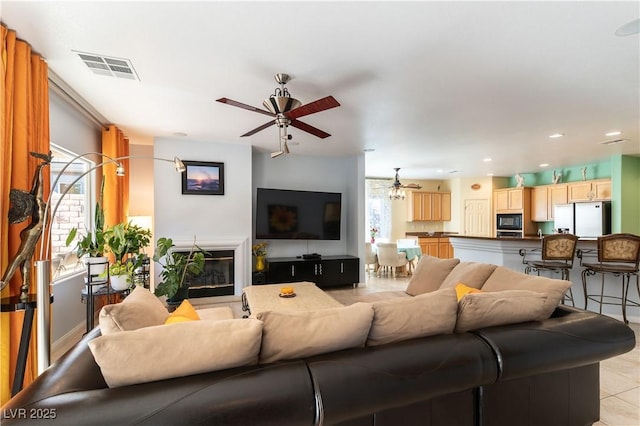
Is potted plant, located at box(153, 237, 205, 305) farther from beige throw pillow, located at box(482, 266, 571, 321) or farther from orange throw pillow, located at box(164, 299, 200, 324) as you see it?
beige throw pillow, located at box(482, 266, 571, 321)

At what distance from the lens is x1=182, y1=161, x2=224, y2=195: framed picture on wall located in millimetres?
4715

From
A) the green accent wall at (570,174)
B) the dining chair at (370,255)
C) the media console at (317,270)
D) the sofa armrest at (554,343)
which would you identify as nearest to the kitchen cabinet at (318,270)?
the media console at (317,270)

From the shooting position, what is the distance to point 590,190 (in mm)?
6293

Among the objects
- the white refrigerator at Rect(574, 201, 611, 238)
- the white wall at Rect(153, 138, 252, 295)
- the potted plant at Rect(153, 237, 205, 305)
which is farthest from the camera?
the white refrigerator at Rect(574, 201, 611, 238)

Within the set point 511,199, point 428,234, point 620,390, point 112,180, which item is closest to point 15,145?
point 112,180

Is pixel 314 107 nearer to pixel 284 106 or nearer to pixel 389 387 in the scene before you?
pixel 284 106

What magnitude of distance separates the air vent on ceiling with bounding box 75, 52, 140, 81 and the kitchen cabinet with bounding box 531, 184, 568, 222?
8312mm

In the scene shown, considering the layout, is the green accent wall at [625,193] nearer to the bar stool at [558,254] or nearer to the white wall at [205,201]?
the bar stool at [558,254]

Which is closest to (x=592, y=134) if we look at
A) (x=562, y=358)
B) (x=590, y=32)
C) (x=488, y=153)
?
(x=488, y=153)

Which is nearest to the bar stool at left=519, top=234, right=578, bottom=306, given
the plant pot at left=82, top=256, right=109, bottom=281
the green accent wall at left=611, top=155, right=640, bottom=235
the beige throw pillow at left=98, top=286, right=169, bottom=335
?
the green accent wall at left=611, top=155, right=640, bottom=235

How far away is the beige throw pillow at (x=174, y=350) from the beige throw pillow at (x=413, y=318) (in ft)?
1.97

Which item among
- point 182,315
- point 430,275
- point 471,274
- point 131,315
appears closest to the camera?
point 131,315

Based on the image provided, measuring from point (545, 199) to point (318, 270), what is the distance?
5.89 m

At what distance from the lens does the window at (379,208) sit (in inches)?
333
